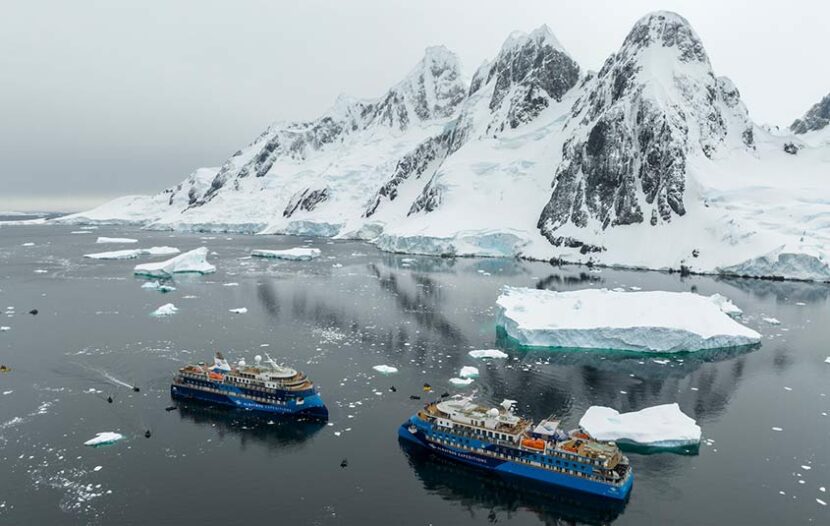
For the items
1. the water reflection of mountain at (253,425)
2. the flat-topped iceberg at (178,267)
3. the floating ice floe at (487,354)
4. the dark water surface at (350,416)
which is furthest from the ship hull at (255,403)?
the flat-topped iceberg at (178,267)

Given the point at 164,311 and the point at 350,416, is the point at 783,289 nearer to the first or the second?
the point at 350,416

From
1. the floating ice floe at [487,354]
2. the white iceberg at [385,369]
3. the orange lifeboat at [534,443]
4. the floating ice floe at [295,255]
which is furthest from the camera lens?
the floating ice floe at [295,255]

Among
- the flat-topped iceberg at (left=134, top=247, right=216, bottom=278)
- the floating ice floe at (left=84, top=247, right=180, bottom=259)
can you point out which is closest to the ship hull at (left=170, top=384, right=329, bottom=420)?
the flat-topped iceberg at (left=134, top=247, right=216, bottom=278)

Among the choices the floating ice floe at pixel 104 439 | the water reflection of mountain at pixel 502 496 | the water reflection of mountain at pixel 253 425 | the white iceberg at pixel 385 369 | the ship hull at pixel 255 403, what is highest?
the white iceberg at pixel 385 369

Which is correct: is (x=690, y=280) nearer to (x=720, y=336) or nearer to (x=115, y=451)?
(x=720, y=336)

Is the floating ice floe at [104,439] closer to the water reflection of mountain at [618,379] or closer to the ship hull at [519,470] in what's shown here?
the ship hull at [519,470]

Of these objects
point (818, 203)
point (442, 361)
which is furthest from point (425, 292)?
point (818, 203)

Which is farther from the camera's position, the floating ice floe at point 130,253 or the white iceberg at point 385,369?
the floating ice floe at point 130,253

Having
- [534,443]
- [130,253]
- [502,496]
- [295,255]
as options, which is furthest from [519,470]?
[130,253]
